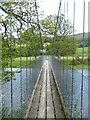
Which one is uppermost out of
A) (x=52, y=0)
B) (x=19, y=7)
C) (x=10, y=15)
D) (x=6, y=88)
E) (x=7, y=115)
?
(x=52, y=0)

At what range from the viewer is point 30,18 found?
2938 millimetres

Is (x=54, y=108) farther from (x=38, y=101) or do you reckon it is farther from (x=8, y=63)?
(x=8, y=63)

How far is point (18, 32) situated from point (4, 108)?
4.13ft

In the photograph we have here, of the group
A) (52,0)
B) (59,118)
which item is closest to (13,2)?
(59,118)

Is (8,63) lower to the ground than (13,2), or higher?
lower

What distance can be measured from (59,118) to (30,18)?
1.68m

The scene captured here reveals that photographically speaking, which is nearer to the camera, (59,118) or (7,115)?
(7,115)

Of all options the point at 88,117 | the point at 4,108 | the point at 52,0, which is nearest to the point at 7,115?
the point at 4,108

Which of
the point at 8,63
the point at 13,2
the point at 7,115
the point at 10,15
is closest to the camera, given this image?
the point at 7,115

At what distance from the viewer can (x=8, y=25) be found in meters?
2.05

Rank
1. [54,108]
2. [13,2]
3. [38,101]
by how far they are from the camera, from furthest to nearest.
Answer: [38,101], [54,108], [13,2]

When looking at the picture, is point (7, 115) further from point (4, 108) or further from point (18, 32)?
point (18, 32)

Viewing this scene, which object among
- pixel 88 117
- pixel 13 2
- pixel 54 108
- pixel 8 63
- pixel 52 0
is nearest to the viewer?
pixel 88 117

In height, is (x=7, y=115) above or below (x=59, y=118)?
above
